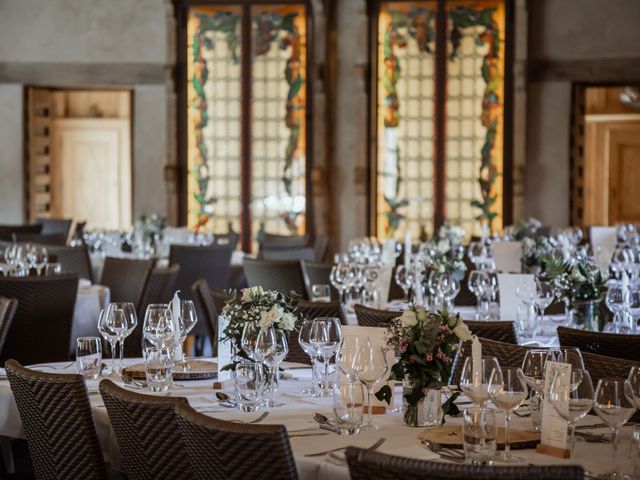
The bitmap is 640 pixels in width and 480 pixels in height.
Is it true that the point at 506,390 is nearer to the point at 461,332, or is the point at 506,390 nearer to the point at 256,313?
the point at 461,332

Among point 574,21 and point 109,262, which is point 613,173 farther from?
point 109,262

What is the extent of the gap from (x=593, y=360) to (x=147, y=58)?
10.4 metres

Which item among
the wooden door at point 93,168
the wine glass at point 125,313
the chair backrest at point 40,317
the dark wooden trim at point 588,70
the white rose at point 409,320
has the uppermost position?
the dark wooden trim at point 588,70

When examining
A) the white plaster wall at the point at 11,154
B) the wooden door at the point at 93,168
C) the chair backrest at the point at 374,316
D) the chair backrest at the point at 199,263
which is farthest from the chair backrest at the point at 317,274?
the wooden door at the point at 93,168

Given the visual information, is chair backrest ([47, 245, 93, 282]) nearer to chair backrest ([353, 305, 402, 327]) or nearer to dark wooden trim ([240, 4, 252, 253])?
chair backrest ([353, 305, 402, 327])

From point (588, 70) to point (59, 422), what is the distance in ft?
33.9

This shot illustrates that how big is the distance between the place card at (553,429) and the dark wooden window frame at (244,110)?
10.0m

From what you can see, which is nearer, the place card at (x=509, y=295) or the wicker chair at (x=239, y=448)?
the wicker chair at (x=239, y=448)

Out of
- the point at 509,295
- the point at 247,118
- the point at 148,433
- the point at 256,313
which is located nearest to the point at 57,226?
the point at 247,118

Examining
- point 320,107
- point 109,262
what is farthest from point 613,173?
point 109,262

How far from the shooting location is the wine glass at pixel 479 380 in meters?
2.79

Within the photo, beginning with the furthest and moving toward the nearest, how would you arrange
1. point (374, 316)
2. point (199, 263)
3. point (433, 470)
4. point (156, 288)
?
1. point (199, 263)
2. point (156, 288)
3. point (374, 316)
4. point (433, 470)

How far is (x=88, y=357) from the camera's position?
148 inches

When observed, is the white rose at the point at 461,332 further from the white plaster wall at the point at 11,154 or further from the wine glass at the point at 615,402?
the white plaster wall at the point at 11,154
